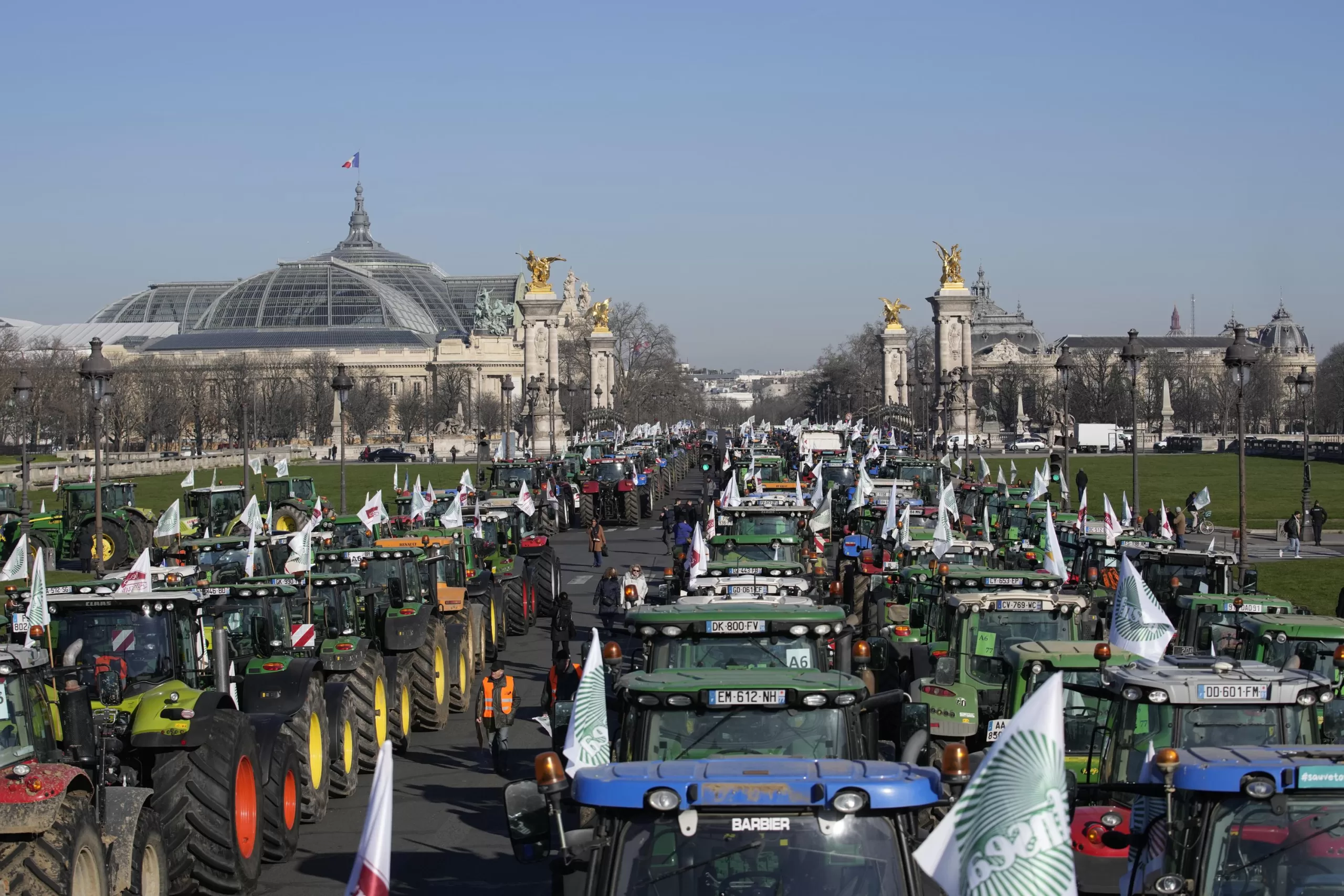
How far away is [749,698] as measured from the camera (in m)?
9.03

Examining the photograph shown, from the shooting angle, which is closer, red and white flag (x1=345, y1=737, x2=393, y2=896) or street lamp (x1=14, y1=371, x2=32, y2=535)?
red and white flag (x1=345, y1=737, x2=393, y2=896)

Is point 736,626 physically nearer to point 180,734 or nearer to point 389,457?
point 180,734

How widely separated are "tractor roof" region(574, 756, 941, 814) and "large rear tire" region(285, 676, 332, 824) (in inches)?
326

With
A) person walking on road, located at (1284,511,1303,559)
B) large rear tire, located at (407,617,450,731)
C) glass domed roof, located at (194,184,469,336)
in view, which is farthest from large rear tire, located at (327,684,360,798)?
glass domed roof, located at (194,184,469,336)

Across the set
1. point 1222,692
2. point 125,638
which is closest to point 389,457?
point 125,638

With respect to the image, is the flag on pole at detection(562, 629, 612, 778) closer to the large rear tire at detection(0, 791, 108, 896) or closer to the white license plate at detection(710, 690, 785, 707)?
the white license plate at detection(710, 690, 785, 707)

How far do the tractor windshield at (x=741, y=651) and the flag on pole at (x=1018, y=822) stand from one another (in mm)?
5759

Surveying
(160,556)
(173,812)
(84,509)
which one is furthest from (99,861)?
(84,509)

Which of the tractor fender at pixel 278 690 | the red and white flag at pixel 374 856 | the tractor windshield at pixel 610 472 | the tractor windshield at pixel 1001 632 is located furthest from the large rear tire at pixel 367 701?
the tractor windshield at pixel 610 472

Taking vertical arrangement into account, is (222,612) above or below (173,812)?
above

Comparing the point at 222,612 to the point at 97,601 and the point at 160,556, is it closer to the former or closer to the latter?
the point at 97,601

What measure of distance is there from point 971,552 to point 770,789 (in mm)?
20299

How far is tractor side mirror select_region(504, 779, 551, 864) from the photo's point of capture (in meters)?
7.32

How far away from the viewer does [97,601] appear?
41.8 feet
